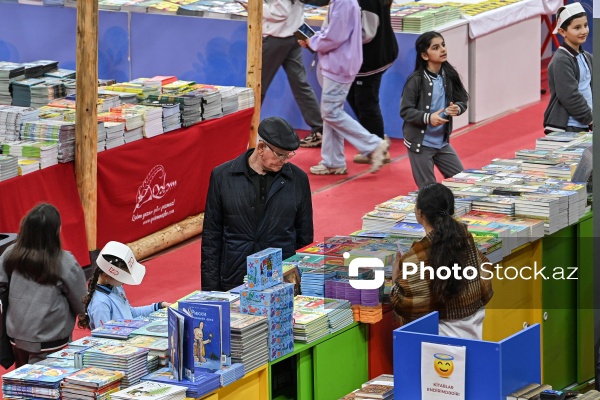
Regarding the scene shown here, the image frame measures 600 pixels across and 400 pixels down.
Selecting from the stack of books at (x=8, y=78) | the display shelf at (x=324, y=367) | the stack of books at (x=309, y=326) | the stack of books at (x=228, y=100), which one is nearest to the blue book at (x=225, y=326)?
the display shelf at (x=324, y=367)

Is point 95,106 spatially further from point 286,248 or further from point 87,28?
point 286,248

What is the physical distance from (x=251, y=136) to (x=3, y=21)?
4.66 m

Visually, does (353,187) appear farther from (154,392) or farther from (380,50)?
(154,392)

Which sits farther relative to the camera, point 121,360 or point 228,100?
point 228,100

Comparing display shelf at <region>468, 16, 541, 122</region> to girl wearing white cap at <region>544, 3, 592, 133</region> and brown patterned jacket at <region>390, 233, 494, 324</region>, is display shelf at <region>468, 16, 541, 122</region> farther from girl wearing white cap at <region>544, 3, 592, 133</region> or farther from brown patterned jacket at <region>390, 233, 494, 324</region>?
brown patterned jacket at <region>390, 233, 494, 324</region>

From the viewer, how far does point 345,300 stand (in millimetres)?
6324

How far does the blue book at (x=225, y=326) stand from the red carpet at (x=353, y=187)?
3.22 meters

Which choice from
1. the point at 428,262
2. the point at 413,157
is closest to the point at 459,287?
the point at 428,262

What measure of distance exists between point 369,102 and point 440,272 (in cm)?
665

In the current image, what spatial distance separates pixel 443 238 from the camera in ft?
20.3

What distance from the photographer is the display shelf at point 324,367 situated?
598 cm

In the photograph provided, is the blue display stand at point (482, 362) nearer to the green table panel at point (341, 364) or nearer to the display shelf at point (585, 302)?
the green table panel at point (341, 364)

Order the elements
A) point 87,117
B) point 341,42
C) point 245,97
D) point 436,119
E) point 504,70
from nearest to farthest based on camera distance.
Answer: point 87,117, point 436,119, point 245,97, point 341,42, point 504,70

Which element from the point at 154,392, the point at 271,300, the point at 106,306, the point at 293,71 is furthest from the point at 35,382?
the point at 293,71
